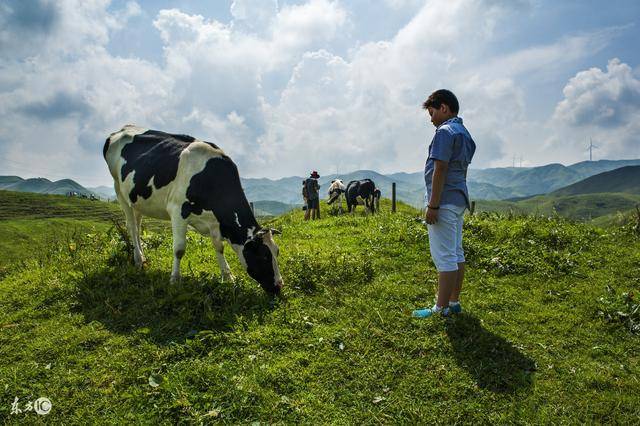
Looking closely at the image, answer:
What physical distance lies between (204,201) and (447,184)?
4275 mm

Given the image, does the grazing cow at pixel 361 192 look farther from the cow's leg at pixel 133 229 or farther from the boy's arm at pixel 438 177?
the boy's arm at pixel 438 177

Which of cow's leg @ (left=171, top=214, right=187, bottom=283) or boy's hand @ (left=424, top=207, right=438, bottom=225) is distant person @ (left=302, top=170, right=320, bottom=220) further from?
boy's hand @ (left=424, top=207, right=438, bottom=225)

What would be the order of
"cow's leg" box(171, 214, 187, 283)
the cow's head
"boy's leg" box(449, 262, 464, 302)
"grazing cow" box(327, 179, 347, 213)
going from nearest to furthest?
"boy's leg" box(449, 262, 464, 302) < the cow's head < "cow's leg" box(171, 214, 187, 283) < "grazing cow" box(327, 179, 347, 213)

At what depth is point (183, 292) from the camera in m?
6.33

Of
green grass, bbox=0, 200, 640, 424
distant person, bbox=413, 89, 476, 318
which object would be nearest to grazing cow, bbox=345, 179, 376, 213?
green grass, bbox=0, 200, 640, 424

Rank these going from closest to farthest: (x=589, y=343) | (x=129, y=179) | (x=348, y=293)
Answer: (x=589, y=343), (x=348, y=293), (x=129, y=179)

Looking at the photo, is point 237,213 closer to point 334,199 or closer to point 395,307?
point 395,307

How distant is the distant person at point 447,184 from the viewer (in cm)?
491

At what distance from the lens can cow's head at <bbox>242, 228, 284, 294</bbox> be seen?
6.57 m

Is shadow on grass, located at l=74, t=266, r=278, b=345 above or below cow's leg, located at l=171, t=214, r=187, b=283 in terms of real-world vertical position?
below

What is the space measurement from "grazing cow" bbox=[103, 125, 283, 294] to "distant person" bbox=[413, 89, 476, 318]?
9.43 ft

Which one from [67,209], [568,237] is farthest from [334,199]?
[67,209]

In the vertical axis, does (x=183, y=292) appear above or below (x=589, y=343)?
above

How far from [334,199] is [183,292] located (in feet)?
71.3
